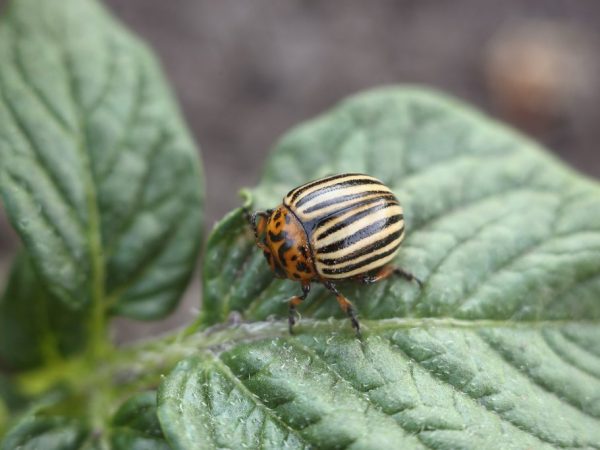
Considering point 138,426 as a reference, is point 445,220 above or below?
above

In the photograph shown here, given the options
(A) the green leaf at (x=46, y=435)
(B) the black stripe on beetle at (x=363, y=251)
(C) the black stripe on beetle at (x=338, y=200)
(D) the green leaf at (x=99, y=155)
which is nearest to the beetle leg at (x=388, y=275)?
(B) the black stripe on beetle at (x=363, y=251)

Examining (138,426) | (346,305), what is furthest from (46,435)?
(346,305)

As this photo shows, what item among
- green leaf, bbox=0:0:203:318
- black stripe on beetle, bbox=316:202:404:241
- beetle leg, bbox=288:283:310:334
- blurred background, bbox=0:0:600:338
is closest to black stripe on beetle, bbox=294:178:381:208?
black stripe on beetle, bbox=316:202:404:241

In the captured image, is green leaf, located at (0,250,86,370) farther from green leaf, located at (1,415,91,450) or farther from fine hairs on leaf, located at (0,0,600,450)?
green leaf, located at (1,415,91,450)

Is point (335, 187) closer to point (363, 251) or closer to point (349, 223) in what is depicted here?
point (349, 223)

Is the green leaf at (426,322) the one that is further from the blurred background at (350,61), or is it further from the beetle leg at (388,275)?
the blurred background at (350,61)

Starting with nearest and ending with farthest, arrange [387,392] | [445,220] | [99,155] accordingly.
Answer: [387,392] → [445,220] → [99,155]
